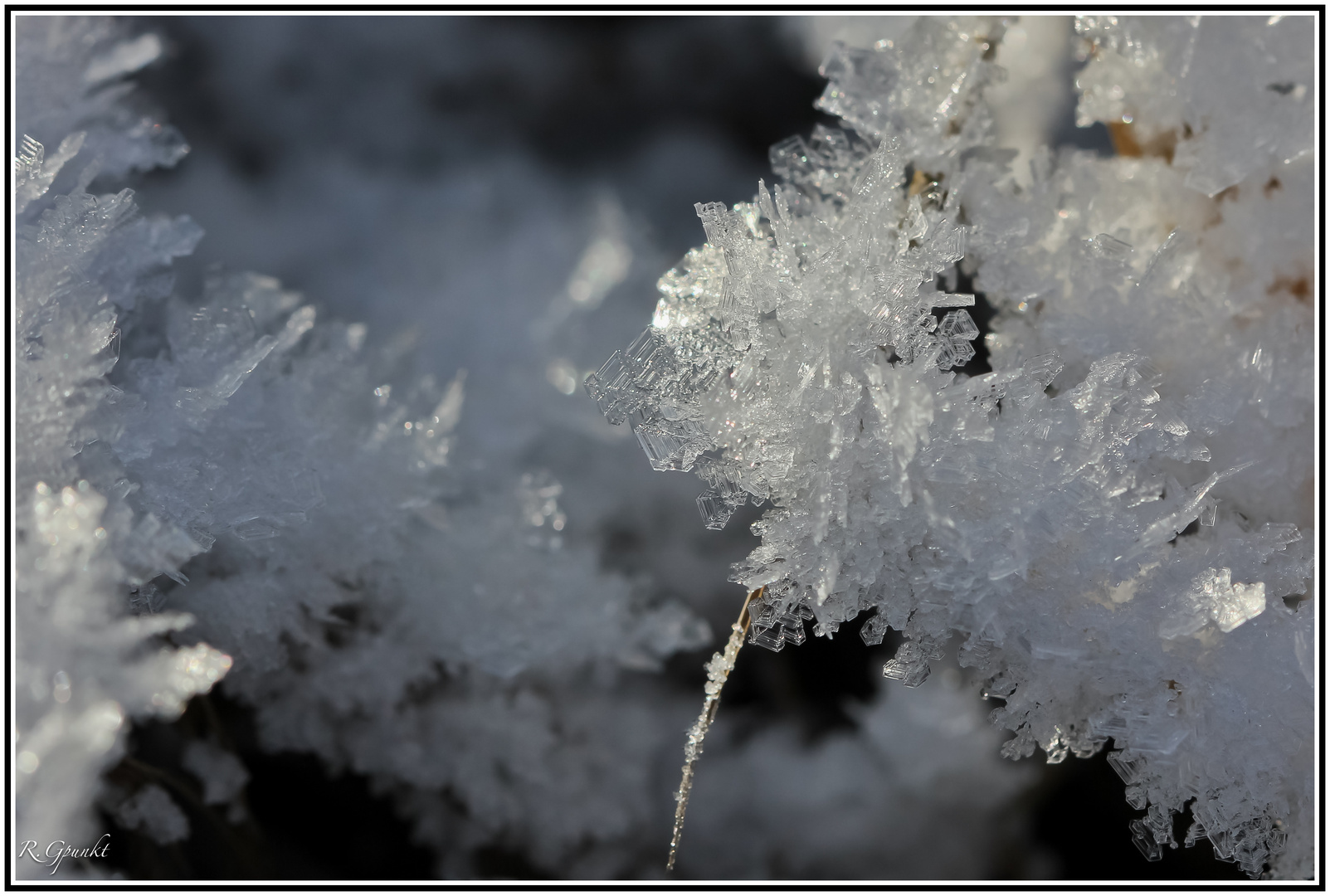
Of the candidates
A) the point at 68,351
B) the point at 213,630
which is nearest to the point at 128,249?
the point at 68,351

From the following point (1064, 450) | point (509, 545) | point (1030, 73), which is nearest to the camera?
point (1064, 450)

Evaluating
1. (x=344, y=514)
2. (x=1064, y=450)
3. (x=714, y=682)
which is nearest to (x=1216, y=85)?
(x=1064, y=450)

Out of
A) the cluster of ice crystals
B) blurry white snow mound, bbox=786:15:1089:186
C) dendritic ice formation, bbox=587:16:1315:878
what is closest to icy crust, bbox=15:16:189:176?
the cluster of ice crystals

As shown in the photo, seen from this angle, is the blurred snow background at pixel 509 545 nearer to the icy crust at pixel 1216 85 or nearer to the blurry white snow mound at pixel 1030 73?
the blurry white snow mound at pixel 1030 73

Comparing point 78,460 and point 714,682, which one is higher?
point 78,460

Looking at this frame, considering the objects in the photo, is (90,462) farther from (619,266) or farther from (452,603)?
(619,266)

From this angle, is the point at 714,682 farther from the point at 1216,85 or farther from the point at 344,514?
the point at 1216,85

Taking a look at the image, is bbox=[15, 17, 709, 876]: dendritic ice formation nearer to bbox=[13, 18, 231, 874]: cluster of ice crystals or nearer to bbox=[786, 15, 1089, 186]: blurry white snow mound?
bbox=[13, 18, 231, 874]: cluster of ice crystals

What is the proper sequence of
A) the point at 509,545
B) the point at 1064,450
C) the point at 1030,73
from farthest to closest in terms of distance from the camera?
1. the point at 1030,73
2. the point at 509,545
3. the point at 1064,450

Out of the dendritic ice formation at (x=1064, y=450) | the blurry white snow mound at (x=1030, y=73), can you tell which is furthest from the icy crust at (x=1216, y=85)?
the blurry white snow mound at (x=1030, y=73)
